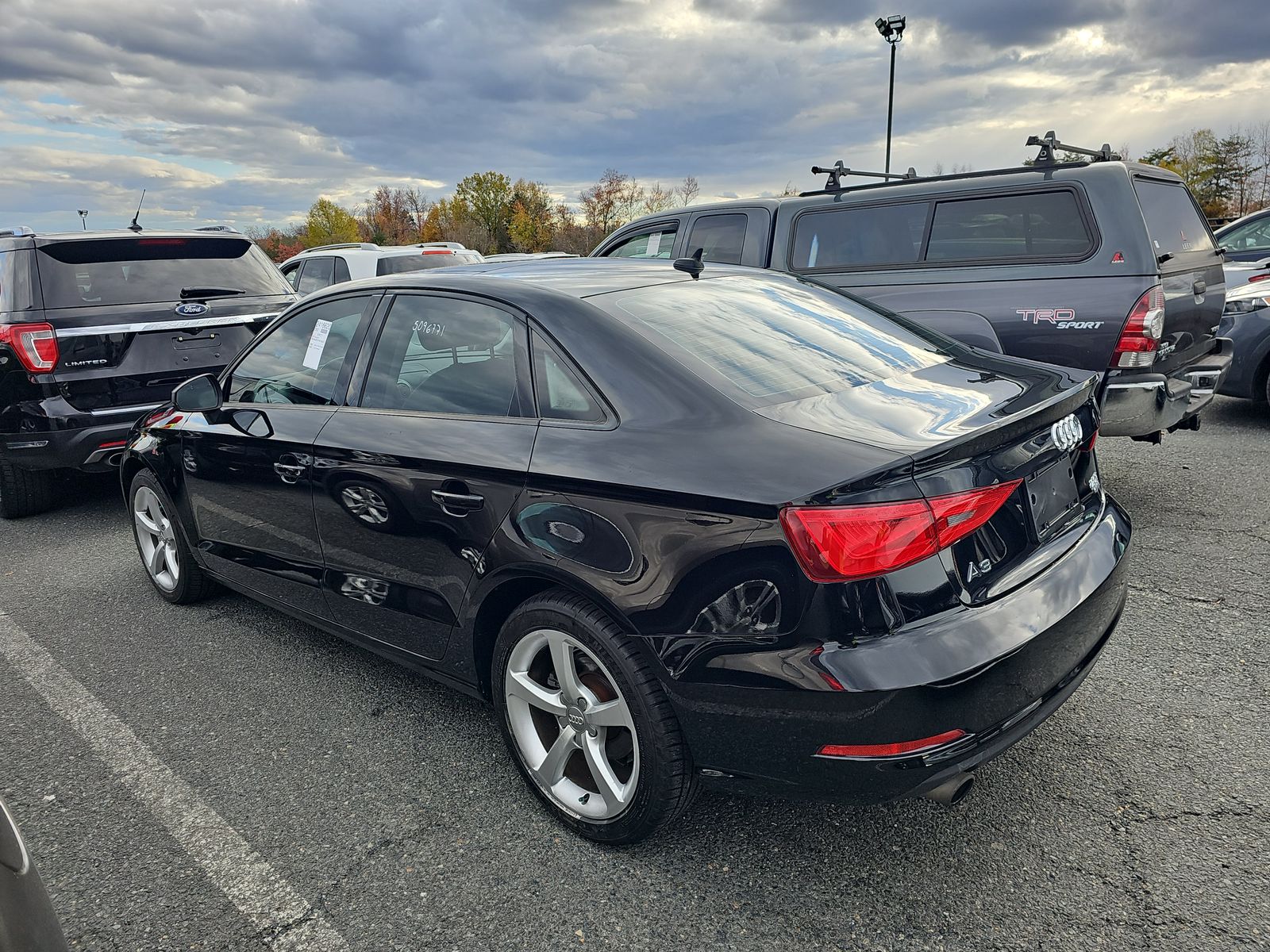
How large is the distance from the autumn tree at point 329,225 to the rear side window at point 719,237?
114637 millimetres

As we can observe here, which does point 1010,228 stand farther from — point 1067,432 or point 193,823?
point 193,823

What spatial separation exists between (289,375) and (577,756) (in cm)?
201

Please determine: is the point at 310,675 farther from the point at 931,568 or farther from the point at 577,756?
the point at 931,568

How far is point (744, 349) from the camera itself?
8.79 ft

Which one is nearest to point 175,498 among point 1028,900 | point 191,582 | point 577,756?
point 191,582

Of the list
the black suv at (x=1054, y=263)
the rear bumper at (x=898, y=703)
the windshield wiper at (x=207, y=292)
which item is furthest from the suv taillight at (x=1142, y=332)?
the windshield wiper at (x=207, y=292)

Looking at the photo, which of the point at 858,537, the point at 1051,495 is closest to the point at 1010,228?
the point at 1051,495

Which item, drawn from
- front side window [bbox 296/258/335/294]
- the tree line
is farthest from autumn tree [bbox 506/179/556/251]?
front side window [bbox 296/258/335/294]

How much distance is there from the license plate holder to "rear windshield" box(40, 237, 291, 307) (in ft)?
18.7

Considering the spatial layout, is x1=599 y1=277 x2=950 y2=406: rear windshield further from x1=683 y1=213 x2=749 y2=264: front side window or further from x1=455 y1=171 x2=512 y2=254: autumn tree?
x1=455 y1=171 x2=512 y2=254: autumn tree

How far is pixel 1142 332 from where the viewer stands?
4.79 metres

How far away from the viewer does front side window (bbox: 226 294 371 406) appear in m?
3.38

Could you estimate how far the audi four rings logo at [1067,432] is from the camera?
2.48m

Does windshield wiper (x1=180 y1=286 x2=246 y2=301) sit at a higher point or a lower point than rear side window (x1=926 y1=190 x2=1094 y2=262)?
lower
